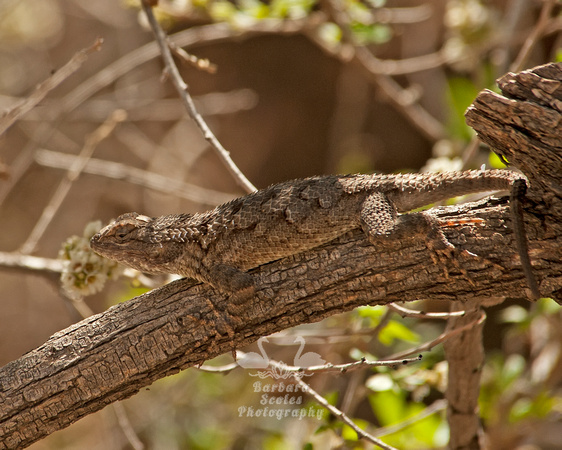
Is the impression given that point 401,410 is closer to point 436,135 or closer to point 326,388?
point 326,388

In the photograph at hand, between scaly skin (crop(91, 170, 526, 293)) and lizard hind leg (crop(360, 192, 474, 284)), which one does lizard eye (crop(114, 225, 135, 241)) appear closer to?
scaly skin (crop(91, 170, 526, 293))

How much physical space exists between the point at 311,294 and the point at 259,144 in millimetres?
8433

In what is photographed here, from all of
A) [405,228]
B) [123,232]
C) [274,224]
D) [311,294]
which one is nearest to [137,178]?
[123,232]

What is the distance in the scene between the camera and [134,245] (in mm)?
4047

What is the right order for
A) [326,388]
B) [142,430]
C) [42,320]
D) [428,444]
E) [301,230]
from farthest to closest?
[42,320], [142,430], [326,388], [428,444], [301,230]

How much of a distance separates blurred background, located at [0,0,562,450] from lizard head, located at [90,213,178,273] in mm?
623

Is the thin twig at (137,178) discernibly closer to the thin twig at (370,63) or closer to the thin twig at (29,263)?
the thin twig at (29,263)

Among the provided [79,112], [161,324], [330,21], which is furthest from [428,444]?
[79,112]

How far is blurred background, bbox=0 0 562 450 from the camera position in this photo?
16.3 ft

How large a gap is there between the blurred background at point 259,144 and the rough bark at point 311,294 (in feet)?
2.62

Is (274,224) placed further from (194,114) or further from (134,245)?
(134,245)

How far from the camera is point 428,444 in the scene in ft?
15.5

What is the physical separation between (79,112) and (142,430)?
4708 millimetres

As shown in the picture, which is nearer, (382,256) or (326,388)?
(382,256)
